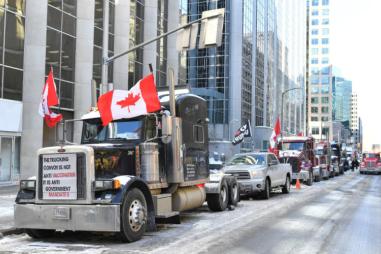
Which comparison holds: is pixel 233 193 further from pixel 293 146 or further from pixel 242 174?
pixel 293 146

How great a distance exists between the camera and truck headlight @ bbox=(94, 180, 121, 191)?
9.55m

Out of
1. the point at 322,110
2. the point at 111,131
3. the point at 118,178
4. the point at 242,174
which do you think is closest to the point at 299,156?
the point at 242,174

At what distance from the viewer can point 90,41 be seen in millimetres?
30234

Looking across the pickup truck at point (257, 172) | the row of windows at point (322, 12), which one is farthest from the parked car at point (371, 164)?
the row of windows at point (322, 12)

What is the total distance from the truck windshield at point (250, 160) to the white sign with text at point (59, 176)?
11.5 meters

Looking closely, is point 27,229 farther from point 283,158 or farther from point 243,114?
point 243,114

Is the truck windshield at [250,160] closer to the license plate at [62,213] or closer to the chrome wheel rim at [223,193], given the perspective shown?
the chrome wheel rim at [223,193]

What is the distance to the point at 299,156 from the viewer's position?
96.0 feet

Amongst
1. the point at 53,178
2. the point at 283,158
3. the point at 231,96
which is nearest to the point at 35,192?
the point at 53,178

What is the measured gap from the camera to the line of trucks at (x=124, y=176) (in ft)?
31.4

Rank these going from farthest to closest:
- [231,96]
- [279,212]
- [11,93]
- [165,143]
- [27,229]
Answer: [231,96] < [11,93] < [279,212] < [165,143] < [27,229]

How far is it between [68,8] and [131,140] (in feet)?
68.6

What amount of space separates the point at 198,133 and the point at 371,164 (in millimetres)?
46516

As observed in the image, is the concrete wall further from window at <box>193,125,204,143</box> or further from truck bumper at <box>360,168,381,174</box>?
truck bumper at <box>360,168,381,174</box>
